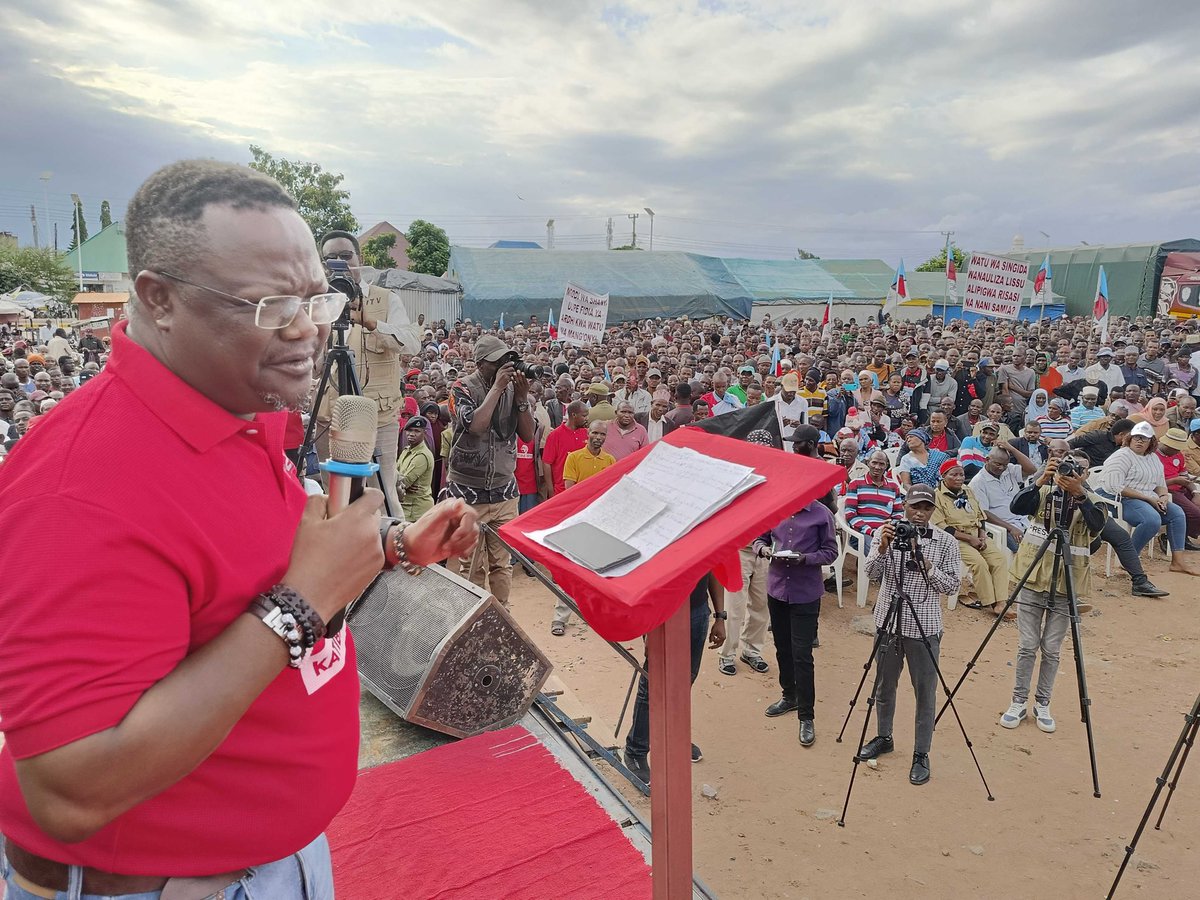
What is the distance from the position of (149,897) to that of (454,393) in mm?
4884

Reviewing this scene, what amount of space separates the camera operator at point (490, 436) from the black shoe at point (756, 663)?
216cm

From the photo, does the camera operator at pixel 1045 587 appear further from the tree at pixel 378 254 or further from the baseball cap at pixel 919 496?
the tree at pixel 378 254

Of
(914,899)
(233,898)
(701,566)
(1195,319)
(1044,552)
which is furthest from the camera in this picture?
(1195,319)

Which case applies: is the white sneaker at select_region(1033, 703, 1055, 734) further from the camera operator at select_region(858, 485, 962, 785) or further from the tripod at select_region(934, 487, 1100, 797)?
the camera operator at select_region(858, 485, 962, 785)

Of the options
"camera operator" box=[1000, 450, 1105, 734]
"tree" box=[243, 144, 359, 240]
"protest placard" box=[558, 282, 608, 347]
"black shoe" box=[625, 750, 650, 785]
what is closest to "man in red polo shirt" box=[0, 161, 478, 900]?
"black shoe" box=[625, 750, 650, 785]

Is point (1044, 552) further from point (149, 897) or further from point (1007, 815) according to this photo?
point (149, 897)

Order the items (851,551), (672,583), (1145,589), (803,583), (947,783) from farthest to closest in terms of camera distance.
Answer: (851,551)
(1145,589)
(803,583)
(947,783)
(672,583)

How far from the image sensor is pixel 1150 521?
321 inches

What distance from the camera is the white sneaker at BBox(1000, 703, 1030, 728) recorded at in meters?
5.42

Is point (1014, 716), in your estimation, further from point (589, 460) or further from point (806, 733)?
point (589, 460)

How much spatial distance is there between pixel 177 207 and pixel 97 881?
98cm

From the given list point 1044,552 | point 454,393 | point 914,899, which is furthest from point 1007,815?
point 454,393

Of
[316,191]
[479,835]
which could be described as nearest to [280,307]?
[479,835]

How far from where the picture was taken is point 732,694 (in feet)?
19.3
